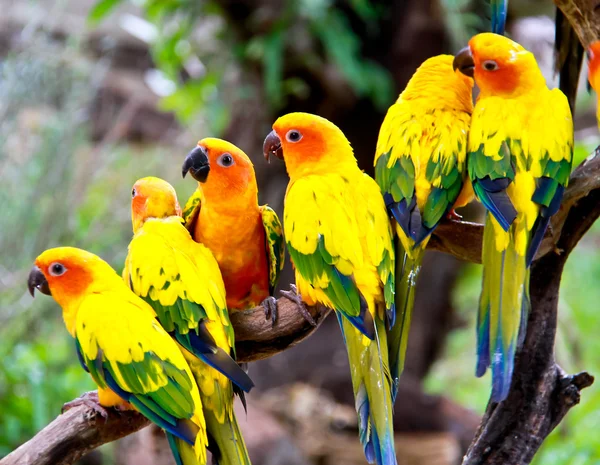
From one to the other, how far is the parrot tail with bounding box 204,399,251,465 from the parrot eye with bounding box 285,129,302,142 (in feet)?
1.20

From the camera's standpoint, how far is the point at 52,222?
2342 mm

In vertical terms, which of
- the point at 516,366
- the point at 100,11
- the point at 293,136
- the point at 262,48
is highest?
the point at 100,11

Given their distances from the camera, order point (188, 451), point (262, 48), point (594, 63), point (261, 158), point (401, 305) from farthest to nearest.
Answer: point (261, 158), point (262, 48), point (594, 63), point (401, 305), point (188, 451)

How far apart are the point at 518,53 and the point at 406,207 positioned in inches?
9.5

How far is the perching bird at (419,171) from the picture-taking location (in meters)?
0.89

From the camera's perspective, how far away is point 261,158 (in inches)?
101

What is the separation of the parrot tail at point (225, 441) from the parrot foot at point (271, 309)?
155mm

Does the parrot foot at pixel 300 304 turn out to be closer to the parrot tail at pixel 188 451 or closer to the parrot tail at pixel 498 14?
the parrot tail at pixel 188 451

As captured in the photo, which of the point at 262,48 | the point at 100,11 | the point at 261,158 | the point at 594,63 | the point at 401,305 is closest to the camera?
the point at 401,305

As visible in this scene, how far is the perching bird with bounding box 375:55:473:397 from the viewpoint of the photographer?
89cm

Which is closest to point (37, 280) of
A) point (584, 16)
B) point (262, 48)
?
point (584, 16)

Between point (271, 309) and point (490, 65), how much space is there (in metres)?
0.42

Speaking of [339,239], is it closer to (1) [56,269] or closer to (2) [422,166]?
(2) [422,166]

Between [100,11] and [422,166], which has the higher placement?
[100,11]
